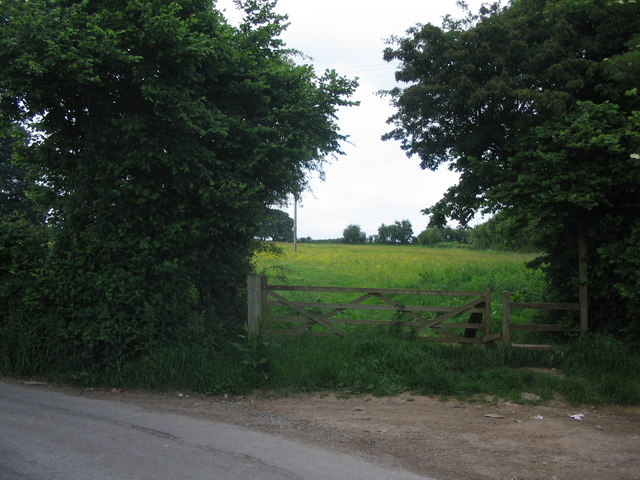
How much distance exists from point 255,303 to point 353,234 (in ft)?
266

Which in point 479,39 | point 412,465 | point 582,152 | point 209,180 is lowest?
point 412,465

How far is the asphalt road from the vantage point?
496 cm

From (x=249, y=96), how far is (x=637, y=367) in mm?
8224

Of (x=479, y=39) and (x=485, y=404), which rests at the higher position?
(x=479, y=39)

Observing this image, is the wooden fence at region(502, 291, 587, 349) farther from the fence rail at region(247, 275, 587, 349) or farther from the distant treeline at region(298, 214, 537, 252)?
the distant treeline at region(298, 214, 537, 252)

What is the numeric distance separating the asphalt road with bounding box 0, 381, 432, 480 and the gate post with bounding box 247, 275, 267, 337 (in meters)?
2.68

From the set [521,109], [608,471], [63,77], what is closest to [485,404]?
[608,471]

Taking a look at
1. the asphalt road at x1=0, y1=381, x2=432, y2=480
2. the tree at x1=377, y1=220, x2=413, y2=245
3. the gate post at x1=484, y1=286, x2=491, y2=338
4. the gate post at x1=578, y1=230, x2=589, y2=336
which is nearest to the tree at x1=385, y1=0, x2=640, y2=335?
the gate post at x1=578, y1=230, x2=589, y2=336

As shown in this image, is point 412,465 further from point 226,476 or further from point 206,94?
point 206,94

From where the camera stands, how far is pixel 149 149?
846 cm

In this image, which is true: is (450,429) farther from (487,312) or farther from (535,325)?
(535,325)

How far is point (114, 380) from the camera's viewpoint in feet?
27.5

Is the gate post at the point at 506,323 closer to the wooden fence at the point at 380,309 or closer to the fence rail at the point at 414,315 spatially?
the fence rail at the point at 414,315

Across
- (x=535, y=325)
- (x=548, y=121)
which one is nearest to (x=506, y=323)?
(x=535, y=325)
